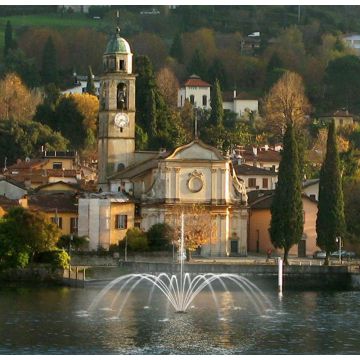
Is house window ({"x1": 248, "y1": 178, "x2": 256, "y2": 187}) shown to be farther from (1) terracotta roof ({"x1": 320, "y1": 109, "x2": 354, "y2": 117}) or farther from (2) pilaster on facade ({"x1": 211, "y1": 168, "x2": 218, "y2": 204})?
(1) terracotta roof ({"x1": 320, "y1": 109, "x2": 354, "y2": 117})

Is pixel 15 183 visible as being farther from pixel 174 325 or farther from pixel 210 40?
pixel 210 40

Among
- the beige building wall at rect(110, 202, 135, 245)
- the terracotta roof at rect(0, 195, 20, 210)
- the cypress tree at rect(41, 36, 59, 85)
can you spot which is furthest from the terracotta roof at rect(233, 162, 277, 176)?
the cypress tree at rect(41, 36, 59, 85)

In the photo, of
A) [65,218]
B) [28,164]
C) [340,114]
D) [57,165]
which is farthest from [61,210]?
[340,114]

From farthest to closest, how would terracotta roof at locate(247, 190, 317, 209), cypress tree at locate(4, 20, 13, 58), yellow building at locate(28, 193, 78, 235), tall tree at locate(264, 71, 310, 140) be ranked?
cypress tree at locate(4, 20, 13, 58) → tall tree at locate(264, 71, 310, 140) → terracotta roof at locate(247, 190, 317, 209) → yellow building at locate(28, 193, 78, 235)

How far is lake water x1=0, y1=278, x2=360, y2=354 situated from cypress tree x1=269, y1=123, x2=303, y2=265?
907 cm

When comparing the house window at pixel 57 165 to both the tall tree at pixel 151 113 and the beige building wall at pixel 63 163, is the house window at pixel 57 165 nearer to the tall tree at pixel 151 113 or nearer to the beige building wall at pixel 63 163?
the beige building wall at pixel 63 163

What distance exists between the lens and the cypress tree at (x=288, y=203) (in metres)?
95.5

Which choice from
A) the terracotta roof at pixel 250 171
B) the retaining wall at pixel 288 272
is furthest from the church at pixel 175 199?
the terracotta roof at pixel 250 171

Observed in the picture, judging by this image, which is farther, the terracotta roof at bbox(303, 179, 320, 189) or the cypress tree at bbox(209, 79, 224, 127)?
the cypress tree at bbox(209, 79, 224, 127)

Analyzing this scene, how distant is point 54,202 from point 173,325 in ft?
106

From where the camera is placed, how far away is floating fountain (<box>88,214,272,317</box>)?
269 ft

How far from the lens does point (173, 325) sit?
7362 centimetres

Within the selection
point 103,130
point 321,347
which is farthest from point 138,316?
point 103,130

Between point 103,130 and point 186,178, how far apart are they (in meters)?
7.92
